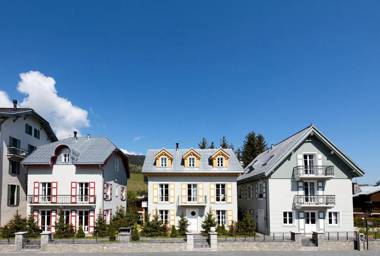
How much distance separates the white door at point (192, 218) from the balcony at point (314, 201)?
9089mm

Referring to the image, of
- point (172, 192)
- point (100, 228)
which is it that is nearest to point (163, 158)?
point (172, 192)

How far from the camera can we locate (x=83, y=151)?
3484cm

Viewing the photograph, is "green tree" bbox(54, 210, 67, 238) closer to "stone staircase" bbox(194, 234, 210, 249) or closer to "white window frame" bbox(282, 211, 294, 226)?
"stone staircase" bbox(194, 234, 210, 249)

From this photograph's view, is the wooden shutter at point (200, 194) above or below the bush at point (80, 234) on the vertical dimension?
above

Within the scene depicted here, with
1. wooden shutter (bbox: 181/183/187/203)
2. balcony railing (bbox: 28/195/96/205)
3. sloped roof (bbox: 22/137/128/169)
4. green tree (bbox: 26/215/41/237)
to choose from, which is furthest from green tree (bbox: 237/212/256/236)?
green tree (bbox: 26/215/41/237)

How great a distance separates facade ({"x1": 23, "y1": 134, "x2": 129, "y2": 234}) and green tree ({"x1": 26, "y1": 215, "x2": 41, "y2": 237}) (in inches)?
66.1

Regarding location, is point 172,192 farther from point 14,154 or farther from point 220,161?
point 14,154

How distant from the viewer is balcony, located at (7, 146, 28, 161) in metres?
33.8

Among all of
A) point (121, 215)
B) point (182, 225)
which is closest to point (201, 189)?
point (182, 225)

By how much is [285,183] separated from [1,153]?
82.8ft

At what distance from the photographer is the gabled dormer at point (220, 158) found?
35.7 meters

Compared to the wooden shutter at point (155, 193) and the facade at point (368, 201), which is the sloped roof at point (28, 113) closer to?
the wooden shutter at point (155, 193)

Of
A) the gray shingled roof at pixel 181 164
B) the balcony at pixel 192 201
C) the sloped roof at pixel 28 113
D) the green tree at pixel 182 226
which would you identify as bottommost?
the green tree at pixel 182 226

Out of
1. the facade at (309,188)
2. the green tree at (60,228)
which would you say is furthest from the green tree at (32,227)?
the facade at (309,188)
